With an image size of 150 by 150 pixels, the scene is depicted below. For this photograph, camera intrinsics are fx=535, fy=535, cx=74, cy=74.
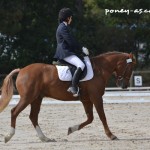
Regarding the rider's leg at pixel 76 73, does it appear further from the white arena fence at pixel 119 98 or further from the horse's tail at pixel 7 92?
the white arena fence at pixel 119 98

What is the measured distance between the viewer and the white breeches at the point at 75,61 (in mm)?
9258

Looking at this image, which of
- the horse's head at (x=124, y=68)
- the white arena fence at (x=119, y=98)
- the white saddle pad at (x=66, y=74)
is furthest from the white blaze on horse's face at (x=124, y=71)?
the white arena fence at (x=119, y=98)

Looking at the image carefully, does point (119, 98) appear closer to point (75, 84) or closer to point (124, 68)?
point (124, 68)

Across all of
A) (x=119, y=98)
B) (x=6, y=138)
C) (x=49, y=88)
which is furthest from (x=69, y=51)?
(x=119, y=98)

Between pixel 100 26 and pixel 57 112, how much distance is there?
18.0 m

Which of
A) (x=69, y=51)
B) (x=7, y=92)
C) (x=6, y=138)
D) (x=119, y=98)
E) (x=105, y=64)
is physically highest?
(x=69, y=51)

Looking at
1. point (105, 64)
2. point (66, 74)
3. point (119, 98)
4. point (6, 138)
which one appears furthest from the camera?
point (119, 98)

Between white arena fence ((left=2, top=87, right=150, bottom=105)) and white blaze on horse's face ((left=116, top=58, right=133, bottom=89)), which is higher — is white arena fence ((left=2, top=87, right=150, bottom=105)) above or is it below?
below

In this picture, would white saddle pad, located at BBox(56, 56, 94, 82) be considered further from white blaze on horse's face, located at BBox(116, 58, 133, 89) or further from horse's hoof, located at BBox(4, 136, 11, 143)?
horse's hoof, located at BBox(4, 136, 11, 143)

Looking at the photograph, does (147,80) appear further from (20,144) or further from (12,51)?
(20,144)

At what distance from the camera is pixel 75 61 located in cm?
929

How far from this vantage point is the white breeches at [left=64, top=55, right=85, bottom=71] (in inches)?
364

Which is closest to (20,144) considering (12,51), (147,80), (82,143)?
(82,143)

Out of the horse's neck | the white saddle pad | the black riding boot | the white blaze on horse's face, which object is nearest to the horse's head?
the white blaze on horse's face
